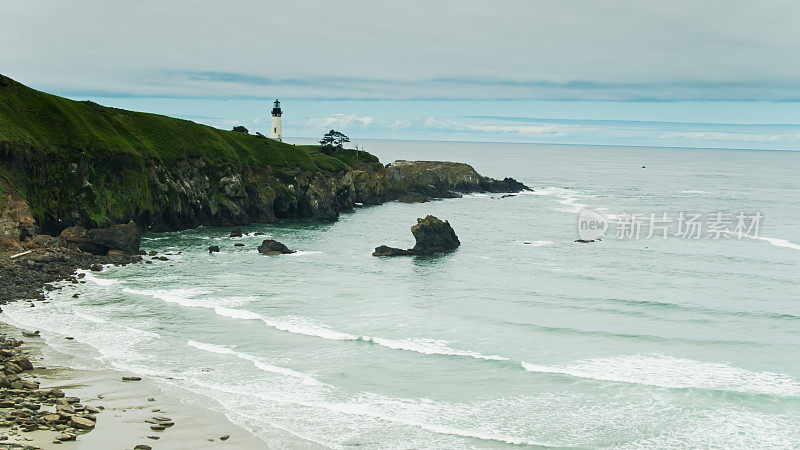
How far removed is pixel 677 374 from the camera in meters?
30.6

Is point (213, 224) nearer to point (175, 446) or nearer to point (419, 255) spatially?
point (419, 255)

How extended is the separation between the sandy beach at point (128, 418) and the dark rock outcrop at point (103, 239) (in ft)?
96.4

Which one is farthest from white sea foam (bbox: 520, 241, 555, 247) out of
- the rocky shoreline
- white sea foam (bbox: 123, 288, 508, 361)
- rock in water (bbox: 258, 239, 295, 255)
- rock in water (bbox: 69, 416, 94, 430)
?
rock in water (bbox: 69, 416, 94, 430)

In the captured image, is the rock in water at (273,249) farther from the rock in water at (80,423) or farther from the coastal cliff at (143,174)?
the rock in water at (80,423)

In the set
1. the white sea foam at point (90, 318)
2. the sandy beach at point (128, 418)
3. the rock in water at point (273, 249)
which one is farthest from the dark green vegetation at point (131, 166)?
the sandy beach at point (128, 418)

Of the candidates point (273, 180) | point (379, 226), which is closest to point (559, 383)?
point (379, 226)

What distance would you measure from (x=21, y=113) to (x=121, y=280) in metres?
27.7

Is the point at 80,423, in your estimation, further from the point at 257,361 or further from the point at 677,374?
the point at 677,374

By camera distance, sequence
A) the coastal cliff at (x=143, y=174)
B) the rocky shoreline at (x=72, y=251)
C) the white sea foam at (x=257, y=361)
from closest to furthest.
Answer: the rocky shoreline at (x=72, y=251), the white sea foam at (x=257, y=361), the coastal cliff at (x=143, y=174)

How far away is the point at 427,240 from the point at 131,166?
33747mm

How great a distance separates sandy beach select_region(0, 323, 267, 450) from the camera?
68.3ft

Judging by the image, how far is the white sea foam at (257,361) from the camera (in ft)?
95.0

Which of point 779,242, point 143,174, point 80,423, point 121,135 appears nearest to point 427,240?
point 143,174

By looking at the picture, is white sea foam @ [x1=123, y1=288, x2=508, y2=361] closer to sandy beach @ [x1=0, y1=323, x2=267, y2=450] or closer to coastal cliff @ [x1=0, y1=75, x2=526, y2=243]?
sandy beach @ [x1=0, y1=323, x2=267, y2=450]
